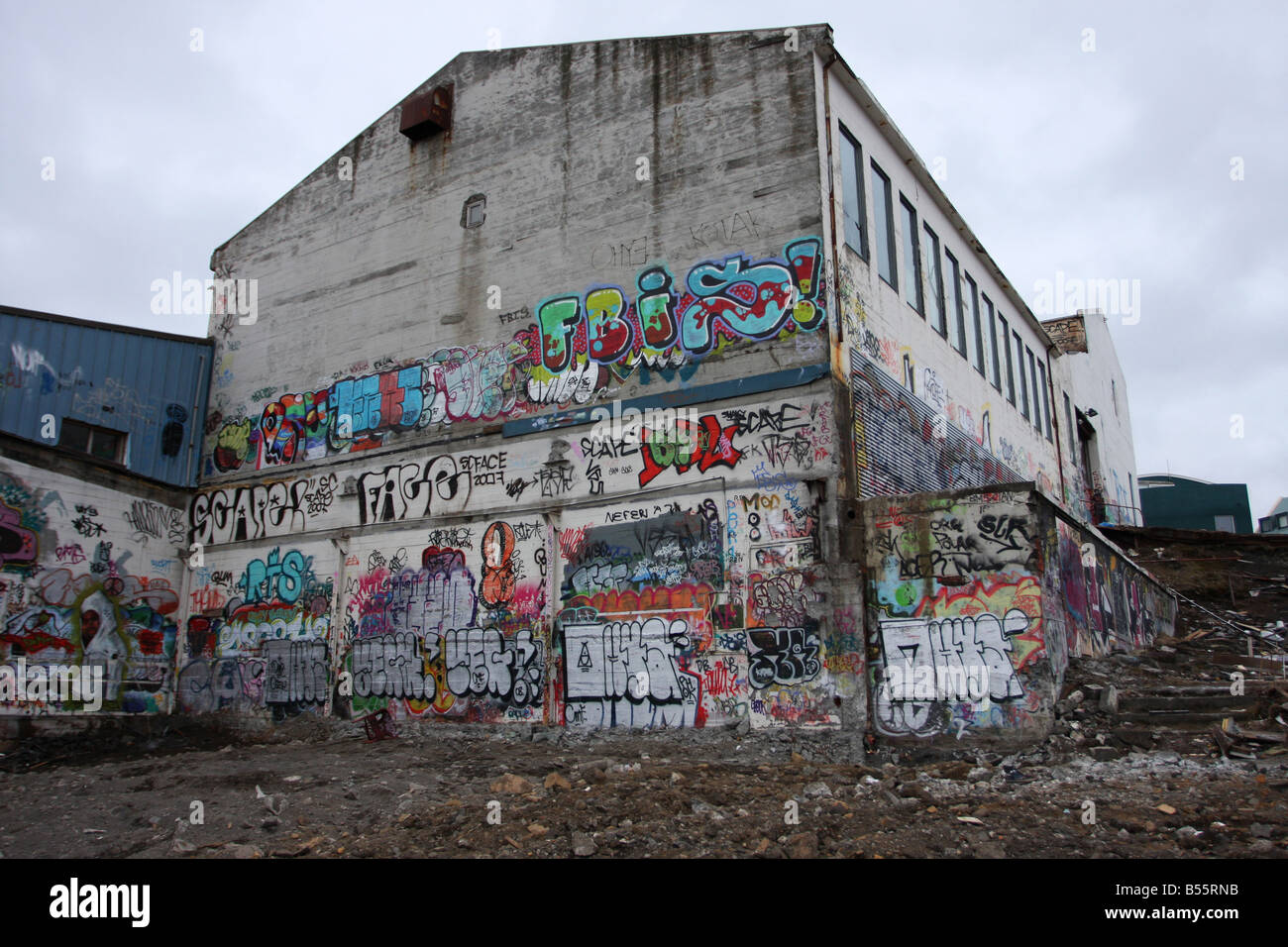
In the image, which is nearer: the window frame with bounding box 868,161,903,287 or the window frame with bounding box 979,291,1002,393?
the window frame with bounding box 868,161,903,287

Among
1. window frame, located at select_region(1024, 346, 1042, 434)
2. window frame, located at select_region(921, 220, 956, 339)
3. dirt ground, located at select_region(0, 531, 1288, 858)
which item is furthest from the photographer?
window frame, located at select_region(1024, 346, 1042, 434)

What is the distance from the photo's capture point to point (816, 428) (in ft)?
39.1

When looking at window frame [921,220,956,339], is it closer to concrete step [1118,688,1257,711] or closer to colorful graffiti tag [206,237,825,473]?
colorful graffiti tag [206,237,825,473]

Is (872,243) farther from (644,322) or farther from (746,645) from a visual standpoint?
(746,645)

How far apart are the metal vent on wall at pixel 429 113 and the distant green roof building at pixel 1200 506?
3405 cm

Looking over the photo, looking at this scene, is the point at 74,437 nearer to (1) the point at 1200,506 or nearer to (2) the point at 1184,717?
(2) the point at 1184,717

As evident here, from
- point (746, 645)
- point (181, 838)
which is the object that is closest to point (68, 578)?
point (181, 838)

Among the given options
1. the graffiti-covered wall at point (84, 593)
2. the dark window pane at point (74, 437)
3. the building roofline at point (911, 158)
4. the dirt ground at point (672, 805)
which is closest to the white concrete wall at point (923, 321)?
the building roofline at point (911, 158)

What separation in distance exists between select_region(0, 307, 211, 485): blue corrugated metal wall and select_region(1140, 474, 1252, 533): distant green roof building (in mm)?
36623

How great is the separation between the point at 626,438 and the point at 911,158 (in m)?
7.40

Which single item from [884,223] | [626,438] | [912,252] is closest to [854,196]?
[884,223]

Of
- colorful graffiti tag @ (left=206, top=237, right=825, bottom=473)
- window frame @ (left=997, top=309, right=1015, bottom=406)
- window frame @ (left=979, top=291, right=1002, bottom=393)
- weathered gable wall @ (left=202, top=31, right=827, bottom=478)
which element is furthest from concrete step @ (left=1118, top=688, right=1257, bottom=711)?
window frame @ (left=997, top=309, right=1015, bottom=406)

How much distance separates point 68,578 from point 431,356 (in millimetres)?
7077

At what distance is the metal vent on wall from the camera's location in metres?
16.8
